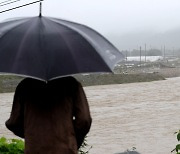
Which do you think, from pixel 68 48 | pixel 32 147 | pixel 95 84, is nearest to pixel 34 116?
pixel 32 147

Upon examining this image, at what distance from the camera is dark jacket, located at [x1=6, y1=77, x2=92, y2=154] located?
1.94m

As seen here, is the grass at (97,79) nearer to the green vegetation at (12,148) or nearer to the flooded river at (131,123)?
the flooded river at (131,123)

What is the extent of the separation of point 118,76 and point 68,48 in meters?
36.0

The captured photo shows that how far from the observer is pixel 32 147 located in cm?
195

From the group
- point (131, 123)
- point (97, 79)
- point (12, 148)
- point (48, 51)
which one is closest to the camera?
point (48, 51)

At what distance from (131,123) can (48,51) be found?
13.2m

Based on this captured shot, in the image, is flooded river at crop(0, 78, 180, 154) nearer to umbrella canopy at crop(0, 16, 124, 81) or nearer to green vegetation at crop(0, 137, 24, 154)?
green vegetation at crop(0, 137, 24, 154)

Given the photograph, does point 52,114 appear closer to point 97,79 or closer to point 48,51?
point 48,51

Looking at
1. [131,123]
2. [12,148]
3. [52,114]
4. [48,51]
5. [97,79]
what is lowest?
[97,79]

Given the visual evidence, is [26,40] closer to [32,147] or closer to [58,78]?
[58,78]

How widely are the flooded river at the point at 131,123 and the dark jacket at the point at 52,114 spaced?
713 cm

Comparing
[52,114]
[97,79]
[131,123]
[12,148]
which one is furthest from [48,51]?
[97,79]

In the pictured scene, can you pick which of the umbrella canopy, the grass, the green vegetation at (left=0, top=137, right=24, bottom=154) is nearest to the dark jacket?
the umbrella canopy

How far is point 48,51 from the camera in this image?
1.90m
